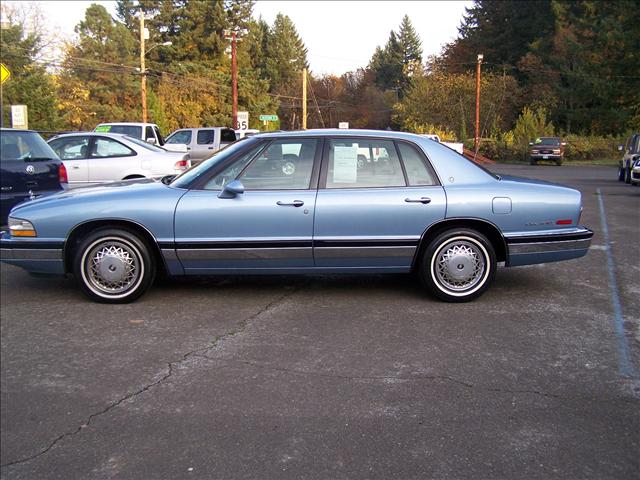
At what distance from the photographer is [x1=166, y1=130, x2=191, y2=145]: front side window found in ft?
74.9

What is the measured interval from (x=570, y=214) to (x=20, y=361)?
15.6 feet

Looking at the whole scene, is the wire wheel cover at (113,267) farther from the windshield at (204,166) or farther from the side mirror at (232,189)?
the side mirror at (232,189)

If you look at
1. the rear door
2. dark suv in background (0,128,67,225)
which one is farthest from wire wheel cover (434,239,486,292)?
dark suv in background (0,128,67,225)

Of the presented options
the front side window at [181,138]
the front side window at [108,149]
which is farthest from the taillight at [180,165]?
the front side window at [181,138]

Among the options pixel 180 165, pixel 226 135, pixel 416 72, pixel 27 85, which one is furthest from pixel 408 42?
pixel 180 165

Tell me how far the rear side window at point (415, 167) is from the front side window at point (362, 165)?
74mm

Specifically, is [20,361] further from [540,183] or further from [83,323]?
[540,183]

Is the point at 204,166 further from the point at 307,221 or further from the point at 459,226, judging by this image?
the point at 459,226

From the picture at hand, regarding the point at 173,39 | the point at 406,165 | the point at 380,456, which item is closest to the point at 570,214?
the point at 406,165

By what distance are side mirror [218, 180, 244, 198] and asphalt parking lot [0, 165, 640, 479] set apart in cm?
97

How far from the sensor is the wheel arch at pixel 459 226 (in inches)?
222

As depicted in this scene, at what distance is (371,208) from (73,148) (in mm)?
8566

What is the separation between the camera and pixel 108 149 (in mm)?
12141

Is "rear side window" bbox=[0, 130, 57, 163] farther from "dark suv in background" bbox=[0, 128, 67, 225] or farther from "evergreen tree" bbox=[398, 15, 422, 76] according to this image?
"evergreen tree" bbox=[398, 15, 422, 76]
